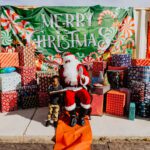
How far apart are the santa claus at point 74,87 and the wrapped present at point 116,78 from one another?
1145 millimetres

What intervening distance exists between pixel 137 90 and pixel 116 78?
738mm

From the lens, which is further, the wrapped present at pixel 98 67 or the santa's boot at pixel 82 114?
the wrapped present at pixel 98 67

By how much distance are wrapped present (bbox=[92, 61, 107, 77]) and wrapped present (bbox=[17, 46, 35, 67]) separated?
1701 mm

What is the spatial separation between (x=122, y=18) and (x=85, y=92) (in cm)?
328

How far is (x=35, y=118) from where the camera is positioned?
5.70 meters

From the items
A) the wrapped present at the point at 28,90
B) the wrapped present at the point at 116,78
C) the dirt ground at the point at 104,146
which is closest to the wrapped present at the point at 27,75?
the wrapped present at the point at 28,90

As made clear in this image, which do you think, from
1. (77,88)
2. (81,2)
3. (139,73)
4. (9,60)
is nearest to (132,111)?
(139,73)

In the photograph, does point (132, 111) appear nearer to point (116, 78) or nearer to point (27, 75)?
point (116, 78)

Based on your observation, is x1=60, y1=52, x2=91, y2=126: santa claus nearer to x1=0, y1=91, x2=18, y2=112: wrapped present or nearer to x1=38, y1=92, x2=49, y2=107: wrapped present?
x1=38, y1=92, x2=49, y2=107: wrapped present

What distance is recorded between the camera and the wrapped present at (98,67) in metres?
6.85

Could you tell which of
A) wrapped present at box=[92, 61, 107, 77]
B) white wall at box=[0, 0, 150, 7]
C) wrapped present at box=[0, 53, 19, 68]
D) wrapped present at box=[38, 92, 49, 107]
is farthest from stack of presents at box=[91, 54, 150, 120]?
white wall at box=[0, 0, 150, 7]

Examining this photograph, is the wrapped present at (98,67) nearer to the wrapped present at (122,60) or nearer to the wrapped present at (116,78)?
the wrapped present at (122,60)

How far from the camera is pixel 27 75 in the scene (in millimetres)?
6531

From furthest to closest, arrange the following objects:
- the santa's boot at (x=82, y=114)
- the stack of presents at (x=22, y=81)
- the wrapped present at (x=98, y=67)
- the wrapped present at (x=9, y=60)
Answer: the wrapped present at (x=98, y=67) → the wrapped present at (x=9, y=60) → the stack of presents at (x=22, y=81) → the santa's boot at (x=82, y=114)
